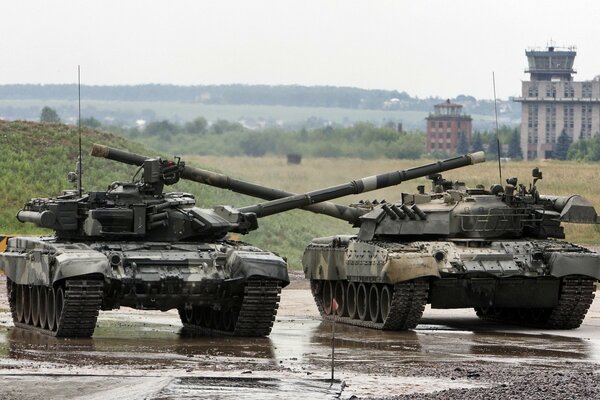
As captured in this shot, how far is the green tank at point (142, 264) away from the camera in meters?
24.6

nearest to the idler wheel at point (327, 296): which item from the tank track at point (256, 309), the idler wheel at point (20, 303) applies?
the tank track at point (256, 309)

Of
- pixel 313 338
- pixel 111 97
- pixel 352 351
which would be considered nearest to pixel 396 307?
pixel 313 338

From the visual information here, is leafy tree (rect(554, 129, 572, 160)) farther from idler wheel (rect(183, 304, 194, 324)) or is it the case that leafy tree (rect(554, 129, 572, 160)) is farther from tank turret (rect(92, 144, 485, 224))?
idler wheel (rect(183, 304, 194, 324))

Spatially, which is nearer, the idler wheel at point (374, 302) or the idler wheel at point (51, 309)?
the idler wheel at point (51, 309)

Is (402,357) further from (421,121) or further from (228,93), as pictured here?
(421,121)

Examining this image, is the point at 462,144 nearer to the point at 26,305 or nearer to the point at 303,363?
the point at 26,305

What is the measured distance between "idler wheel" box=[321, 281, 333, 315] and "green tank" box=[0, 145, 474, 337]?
400cm

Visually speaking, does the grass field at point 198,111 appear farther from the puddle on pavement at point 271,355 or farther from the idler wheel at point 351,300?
the puddle on pavement at point 271,355

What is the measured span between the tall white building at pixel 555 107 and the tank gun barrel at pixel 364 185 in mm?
157092

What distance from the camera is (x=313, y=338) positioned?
86.1 feet

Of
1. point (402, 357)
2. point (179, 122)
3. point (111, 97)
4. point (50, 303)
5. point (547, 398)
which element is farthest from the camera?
point (111, 97)

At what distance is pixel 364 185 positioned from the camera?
104 feet

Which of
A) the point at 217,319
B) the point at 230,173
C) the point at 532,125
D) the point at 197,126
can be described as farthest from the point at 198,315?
the point at 532,125

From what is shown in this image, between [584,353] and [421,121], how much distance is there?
82694mm
